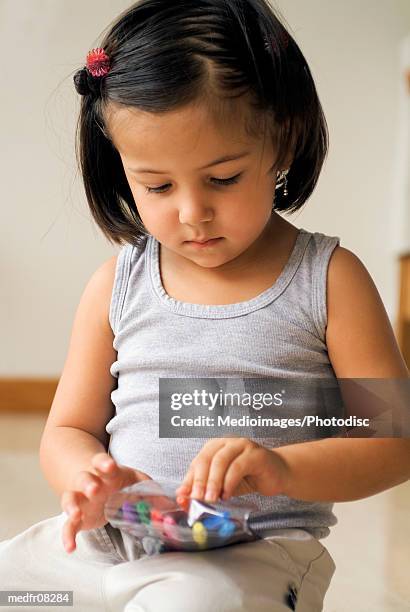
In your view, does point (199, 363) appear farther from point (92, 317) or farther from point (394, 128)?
point (394, 128)

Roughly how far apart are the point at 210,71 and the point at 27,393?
1.55 m

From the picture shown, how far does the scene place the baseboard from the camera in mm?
2121

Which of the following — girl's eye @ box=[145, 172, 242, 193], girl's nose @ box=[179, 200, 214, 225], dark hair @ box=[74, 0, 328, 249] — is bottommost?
girl's nose @ box=[179, 200, 214, 225]

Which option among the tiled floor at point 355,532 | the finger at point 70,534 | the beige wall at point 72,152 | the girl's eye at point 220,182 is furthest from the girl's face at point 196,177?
the beige wall at point 72,152

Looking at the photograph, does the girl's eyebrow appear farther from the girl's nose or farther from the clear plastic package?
the clear plastic package

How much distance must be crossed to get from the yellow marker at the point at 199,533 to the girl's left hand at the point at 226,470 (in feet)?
0.13

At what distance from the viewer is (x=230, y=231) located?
0.70 metres

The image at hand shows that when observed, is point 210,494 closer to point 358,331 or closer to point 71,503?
point 71,503

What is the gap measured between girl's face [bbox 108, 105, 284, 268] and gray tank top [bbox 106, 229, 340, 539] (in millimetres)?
54

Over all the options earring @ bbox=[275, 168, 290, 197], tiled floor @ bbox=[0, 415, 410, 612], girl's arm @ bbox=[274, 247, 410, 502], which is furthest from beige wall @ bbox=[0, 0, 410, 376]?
girl's arm @ bbox=[274, 247, 410, 502]

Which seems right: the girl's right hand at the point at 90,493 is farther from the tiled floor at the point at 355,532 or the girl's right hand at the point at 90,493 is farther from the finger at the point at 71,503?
the tiled floor at the point at 355,532

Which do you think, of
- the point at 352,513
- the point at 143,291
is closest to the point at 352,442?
the point at 143,291

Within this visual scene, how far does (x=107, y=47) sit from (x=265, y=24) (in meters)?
0.13

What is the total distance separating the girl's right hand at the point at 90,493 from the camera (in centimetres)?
60
